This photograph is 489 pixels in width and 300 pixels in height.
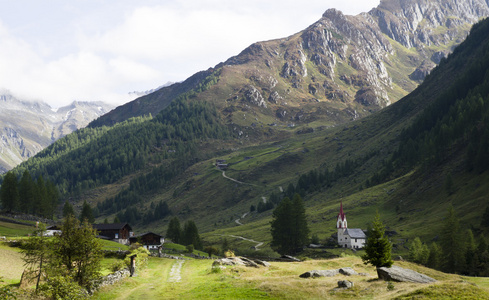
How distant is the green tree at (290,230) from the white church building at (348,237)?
44.7 feet

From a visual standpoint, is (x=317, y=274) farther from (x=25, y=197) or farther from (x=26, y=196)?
(x=25, y=197)

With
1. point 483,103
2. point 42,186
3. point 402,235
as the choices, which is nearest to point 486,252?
point 402,235

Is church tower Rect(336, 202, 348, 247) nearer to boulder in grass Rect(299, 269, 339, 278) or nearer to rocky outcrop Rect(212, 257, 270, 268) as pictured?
rocky outcrop Rect(212, 257, 270, 268)

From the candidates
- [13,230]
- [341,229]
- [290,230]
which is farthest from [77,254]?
[341,229]

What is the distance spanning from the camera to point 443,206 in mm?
133000

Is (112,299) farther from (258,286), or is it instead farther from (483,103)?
→ (483,103)

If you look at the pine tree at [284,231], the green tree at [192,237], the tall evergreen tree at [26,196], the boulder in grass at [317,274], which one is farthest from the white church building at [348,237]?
the tall evergreen tree at [26,196]

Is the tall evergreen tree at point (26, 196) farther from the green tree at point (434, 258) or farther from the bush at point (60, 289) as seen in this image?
the green tree at point (434, 258)

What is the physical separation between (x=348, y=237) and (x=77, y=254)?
319 ft

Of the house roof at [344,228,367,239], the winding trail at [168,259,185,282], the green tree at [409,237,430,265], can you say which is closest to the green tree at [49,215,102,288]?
the winding trail at [168,259,185,282]

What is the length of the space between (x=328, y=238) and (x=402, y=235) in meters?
24.1

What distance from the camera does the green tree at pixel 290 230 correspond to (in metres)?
119

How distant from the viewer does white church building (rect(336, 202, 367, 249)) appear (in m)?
124

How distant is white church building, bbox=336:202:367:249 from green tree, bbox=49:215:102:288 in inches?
3618
